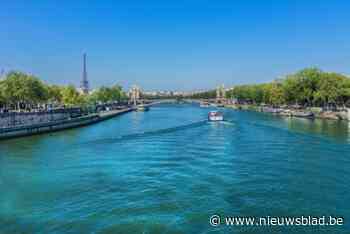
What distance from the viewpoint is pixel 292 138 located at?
33.8 meters

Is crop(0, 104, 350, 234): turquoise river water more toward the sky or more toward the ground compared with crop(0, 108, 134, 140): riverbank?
more toward the ground

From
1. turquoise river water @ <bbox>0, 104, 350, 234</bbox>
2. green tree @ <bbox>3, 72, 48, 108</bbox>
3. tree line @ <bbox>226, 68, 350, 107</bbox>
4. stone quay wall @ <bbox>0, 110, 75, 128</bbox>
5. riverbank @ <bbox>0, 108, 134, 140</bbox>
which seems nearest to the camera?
turquoise river water @ <bbox>0, 104, 350, 234</bbox>

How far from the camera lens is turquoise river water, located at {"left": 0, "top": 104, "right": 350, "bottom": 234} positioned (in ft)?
40.7

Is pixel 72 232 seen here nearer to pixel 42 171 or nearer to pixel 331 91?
pixel 42 171

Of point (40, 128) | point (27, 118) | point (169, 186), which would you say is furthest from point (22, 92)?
point (169, 186)

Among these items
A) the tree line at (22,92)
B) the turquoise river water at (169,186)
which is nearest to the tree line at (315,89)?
the turquoise river water at (169,186)

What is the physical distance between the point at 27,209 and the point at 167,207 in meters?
5.49

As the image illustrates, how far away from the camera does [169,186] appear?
16766mm

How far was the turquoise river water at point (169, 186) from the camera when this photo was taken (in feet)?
40.7

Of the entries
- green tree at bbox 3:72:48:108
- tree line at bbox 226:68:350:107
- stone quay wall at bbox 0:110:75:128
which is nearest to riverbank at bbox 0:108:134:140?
stone quay wall at bbox 0:110:75:128

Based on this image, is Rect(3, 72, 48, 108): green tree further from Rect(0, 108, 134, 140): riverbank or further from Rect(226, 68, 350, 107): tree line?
Rect(226, 68, 350, 107): tree line

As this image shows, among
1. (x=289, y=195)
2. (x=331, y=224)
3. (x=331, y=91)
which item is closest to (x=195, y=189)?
(x=289, y=195)

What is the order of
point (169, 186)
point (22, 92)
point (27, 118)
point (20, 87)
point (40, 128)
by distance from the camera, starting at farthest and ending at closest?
point (20, 87), point (22, 92), point (27, 118), point (40, 128), point (169, 186)

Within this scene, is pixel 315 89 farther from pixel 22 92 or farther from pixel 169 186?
pixel 169 186
